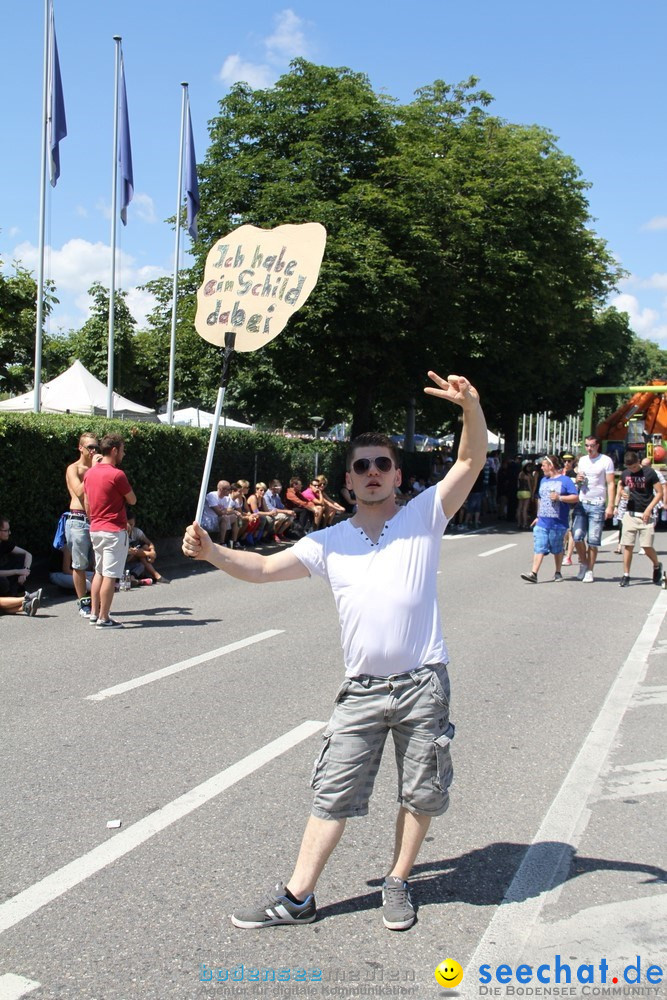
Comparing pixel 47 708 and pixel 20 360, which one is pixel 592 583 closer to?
pixel 47 708

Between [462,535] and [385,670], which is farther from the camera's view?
[462,535]

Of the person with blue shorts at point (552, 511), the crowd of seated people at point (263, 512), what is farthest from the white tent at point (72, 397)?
the person with blue shorts at point (552, 511)

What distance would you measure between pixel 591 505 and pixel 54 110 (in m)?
12.0

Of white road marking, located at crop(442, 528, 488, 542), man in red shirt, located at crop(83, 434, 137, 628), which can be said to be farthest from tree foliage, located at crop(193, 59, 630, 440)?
man in red shirt, located at crop(83, 434, 137, 628)

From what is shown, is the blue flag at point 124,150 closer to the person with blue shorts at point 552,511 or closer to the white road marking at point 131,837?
the person with blue shorts at point 552,511

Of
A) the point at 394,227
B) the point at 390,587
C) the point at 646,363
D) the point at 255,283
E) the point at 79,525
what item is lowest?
the point at 79,525

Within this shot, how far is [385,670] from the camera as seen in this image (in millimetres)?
3430

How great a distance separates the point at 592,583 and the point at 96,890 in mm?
10820

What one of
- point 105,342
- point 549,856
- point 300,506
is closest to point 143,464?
point 300,506

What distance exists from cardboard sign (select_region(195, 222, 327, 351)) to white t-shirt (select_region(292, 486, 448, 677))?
1049 mm

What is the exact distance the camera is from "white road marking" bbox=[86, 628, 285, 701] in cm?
670

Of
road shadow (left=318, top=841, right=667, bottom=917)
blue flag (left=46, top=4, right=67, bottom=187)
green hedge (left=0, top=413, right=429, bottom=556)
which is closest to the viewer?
road shadow (left=318, top=841, right=667, bottom=917)

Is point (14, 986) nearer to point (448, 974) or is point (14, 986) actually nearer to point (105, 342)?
point (448, 974)

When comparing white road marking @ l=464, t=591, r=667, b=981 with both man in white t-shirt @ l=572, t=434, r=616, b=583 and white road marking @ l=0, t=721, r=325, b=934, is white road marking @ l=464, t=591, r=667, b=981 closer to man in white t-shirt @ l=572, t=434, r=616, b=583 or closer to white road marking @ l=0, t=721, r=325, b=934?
white road marking @ l=0, t=721, r=325, b=934
